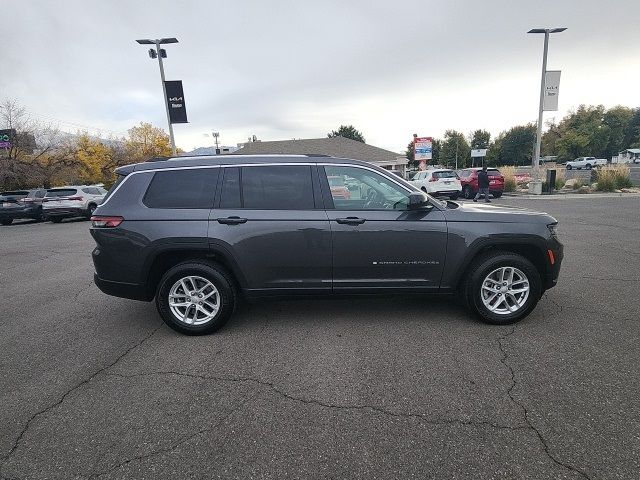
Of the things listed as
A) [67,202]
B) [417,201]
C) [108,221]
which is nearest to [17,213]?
[67,202]

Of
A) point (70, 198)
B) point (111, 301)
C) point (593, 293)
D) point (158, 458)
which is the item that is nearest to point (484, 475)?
point (158, 458)

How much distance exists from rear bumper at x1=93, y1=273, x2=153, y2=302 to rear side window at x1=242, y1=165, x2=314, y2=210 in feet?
4.77

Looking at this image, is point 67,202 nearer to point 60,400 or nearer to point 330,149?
point 60,400

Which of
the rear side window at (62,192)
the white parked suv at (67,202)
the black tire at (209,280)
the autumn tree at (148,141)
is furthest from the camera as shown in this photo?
the autumn tree at (148,141)

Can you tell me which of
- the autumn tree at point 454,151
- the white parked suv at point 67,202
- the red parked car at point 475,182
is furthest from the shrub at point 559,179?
the autumn tree at point 454,151

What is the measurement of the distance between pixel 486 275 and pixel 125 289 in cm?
387

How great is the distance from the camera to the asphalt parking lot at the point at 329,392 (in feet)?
6.89

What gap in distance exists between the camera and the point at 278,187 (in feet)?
12.4

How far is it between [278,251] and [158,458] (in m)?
2.03

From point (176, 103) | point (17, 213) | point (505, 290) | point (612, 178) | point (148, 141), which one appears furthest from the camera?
point (148, 141)

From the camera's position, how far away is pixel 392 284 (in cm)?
379

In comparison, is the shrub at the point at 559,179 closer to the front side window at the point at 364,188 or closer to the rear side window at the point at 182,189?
the front side window at the point at 364,188

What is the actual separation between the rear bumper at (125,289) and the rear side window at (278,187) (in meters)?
1.45

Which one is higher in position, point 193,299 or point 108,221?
point 108,221
